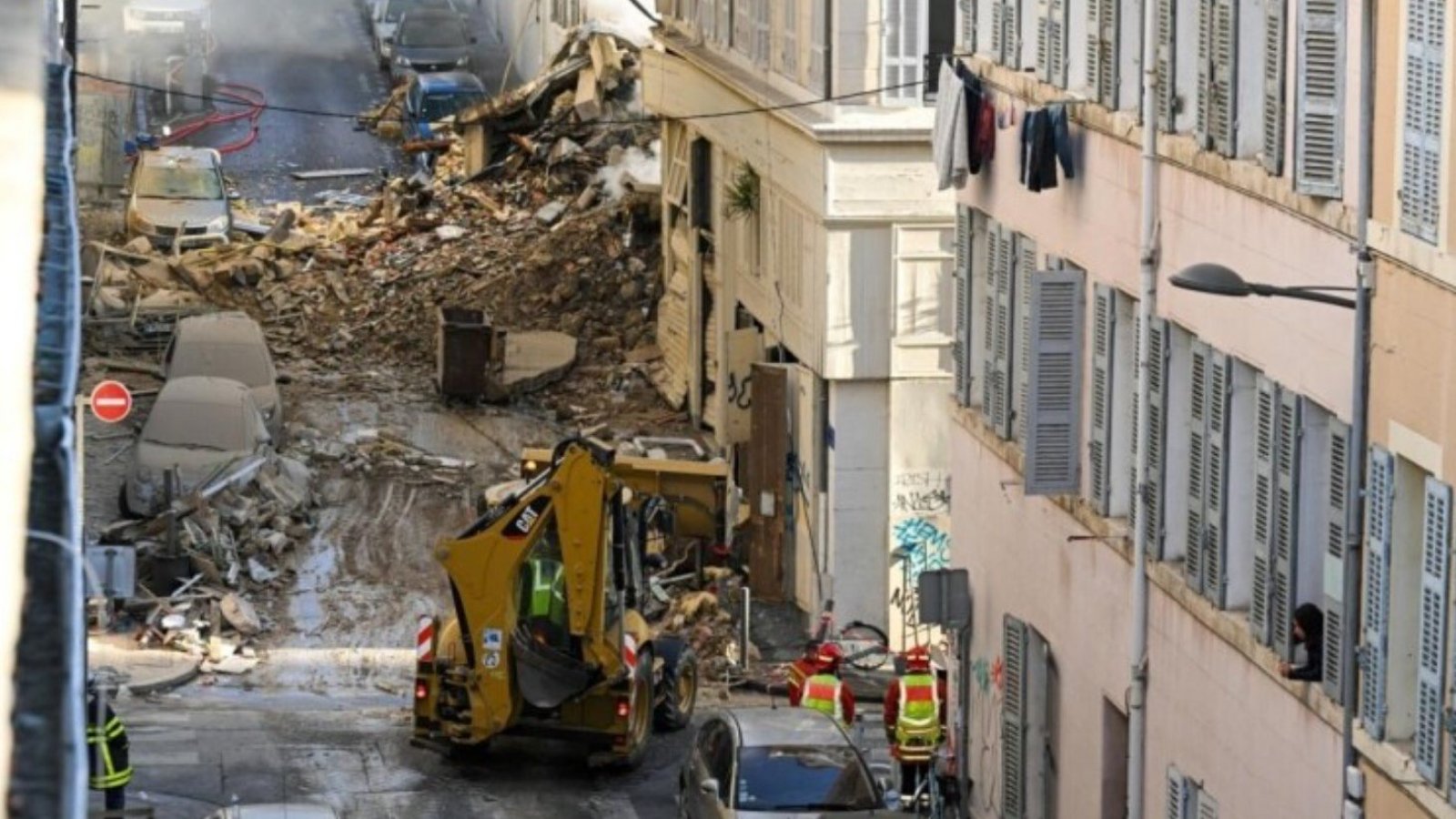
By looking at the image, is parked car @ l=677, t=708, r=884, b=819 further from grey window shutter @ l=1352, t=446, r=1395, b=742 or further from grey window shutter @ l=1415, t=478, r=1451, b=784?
grey window shutter @ l=1415, t=478, r=1451, b=784

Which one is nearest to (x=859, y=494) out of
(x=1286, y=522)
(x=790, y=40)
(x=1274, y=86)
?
(x=790, y=40)

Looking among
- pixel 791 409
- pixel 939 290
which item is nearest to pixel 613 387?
pixel 791 409

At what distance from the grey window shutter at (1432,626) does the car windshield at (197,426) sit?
2413cm

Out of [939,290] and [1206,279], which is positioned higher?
[1206,279]

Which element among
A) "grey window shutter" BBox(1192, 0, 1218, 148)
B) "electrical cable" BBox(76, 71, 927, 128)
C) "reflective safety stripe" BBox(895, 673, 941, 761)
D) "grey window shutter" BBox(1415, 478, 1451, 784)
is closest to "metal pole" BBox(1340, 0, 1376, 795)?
"grey window shutter" BBox(1415, 478, 1451, 784)

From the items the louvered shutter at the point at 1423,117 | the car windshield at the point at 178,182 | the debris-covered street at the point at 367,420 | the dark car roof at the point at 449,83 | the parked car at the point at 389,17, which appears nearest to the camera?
the louvered shutter at the point at 1423,117

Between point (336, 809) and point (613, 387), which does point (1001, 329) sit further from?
point (613, 387)

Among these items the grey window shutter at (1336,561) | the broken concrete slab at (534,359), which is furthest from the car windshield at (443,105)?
the grey window shutter at (1336,561)

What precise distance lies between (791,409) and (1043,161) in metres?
13.0

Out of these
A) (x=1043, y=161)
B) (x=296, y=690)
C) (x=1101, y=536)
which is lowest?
(x=296, y=690)

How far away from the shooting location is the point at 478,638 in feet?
85.6

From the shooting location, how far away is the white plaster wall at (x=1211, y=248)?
15.8 m

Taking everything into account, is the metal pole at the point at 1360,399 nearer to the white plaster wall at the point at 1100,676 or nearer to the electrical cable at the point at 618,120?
the white plaster wall at the point at 1100,676

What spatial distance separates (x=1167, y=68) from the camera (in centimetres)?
1902
